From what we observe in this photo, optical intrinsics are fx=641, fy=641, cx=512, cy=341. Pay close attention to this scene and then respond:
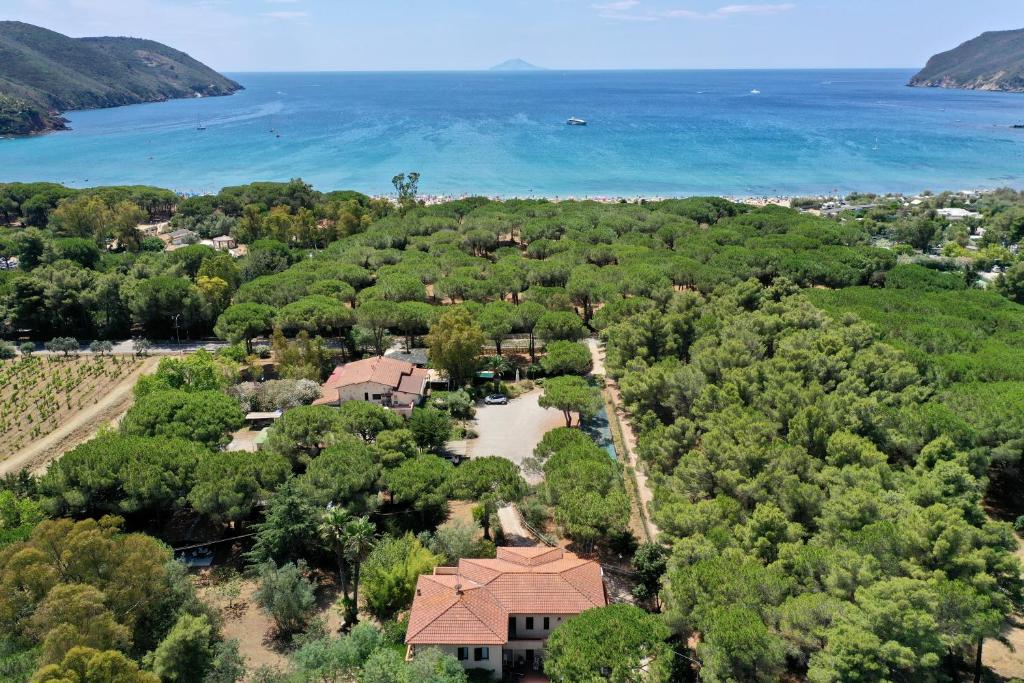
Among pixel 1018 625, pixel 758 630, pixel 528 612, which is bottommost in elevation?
pixel 1018 625

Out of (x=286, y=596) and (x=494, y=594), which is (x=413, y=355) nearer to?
(x=286, y=596)

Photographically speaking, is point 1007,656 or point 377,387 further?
point 377,387

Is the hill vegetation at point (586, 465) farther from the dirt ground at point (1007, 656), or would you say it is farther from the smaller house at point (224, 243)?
the smaller house at point (224, 243)

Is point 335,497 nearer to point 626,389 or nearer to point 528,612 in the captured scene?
point 528,612

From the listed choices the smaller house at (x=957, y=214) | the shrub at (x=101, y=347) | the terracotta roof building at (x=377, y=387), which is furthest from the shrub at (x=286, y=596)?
the smaller house at (x=957, y=214)

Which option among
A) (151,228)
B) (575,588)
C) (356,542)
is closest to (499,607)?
(575,588)

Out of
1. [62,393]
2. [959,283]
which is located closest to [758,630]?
[62,393]
